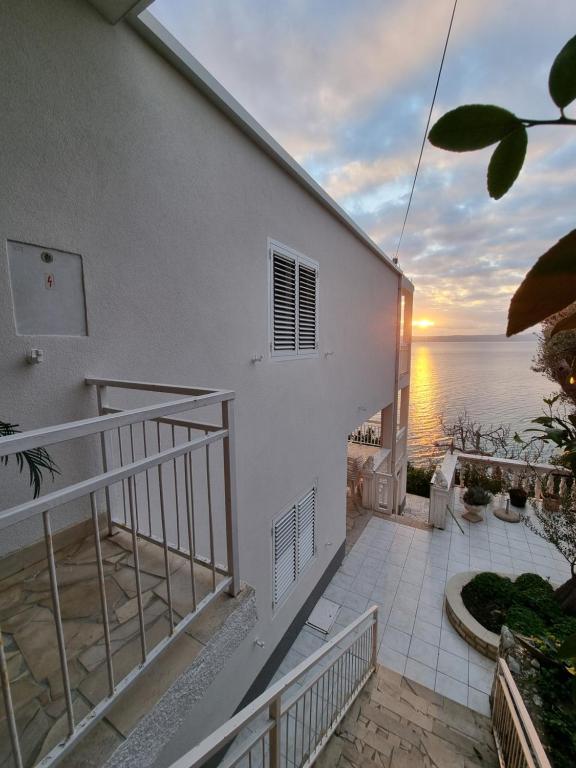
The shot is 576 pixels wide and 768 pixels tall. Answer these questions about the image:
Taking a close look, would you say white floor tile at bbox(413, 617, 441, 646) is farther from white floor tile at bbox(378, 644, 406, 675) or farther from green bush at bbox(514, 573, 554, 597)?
green bush at bbox(514, 573, 554, 597)

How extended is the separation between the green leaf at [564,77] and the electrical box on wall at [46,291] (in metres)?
2.27

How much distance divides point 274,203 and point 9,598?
12.8 feet

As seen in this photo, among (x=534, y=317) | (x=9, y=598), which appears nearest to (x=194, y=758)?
(x=9, y=598)

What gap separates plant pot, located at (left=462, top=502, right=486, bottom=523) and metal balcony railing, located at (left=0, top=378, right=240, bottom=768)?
685cm

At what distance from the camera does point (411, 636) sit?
481cm

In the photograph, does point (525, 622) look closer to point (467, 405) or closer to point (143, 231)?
point (143, 231)

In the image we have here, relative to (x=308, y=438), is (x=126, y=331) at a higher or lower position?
higher

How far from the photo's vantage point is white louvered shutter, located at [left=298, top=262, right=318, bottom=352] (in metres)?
4.33

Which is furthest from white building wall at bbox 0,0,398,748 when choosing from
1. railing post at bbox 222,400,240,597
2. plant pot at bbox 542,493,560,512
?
plant pot at bbox 542,493,560,512

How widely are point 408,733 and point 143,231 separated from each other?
5.23 meters

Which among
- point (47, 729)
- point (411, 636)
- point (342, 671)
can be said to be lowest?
point (411, 636)

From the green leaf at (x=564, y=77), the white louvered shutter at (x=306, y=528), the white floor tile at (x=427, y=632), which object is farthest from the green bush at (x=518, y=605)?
the green leaf at (x=564, y=77)

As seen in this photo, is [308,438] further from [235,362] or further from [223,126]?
[223,126]

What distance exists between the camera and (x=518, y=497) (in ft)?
26.0
